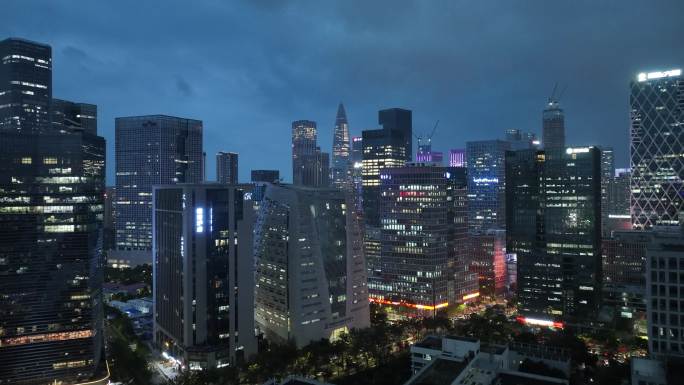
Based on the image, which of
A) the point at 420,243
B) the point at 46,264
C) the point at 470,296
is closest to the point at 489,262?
the point at 470,296

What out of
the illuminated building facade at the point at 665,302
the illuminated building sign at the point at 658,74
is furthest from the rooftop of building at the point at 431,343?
the illuminated building sign at the point at 658,74

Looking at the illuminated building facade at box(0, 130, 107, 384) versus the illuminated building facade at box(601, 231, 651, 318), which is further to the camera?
the illuminated building facade at box(601, 231, 651, 318)

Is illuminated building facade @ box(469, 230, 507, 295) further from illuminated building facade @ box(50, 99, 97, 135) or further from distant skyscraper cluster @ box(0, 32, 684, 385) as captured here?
illuminated building facade @ box(50, 99, 97, 135)

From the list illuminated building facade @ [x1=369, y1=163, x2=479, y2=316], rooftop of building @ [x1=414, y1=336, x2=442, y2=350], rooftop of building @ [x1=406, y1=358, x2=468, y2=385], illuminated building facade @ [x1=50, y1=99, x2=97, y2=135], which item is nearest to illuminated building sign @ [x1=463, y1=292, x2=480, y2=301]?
illuminated building facade @ [x1=369, y1=163, x2=479, y2=316]

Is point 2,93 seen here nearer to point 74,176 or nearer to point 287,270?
point 74,176

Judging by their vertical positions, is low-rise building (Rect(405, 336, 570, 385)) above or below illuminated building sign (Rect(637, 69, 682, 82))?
below

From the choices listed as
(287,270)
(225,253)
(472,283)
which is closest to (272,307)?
(287,270)
